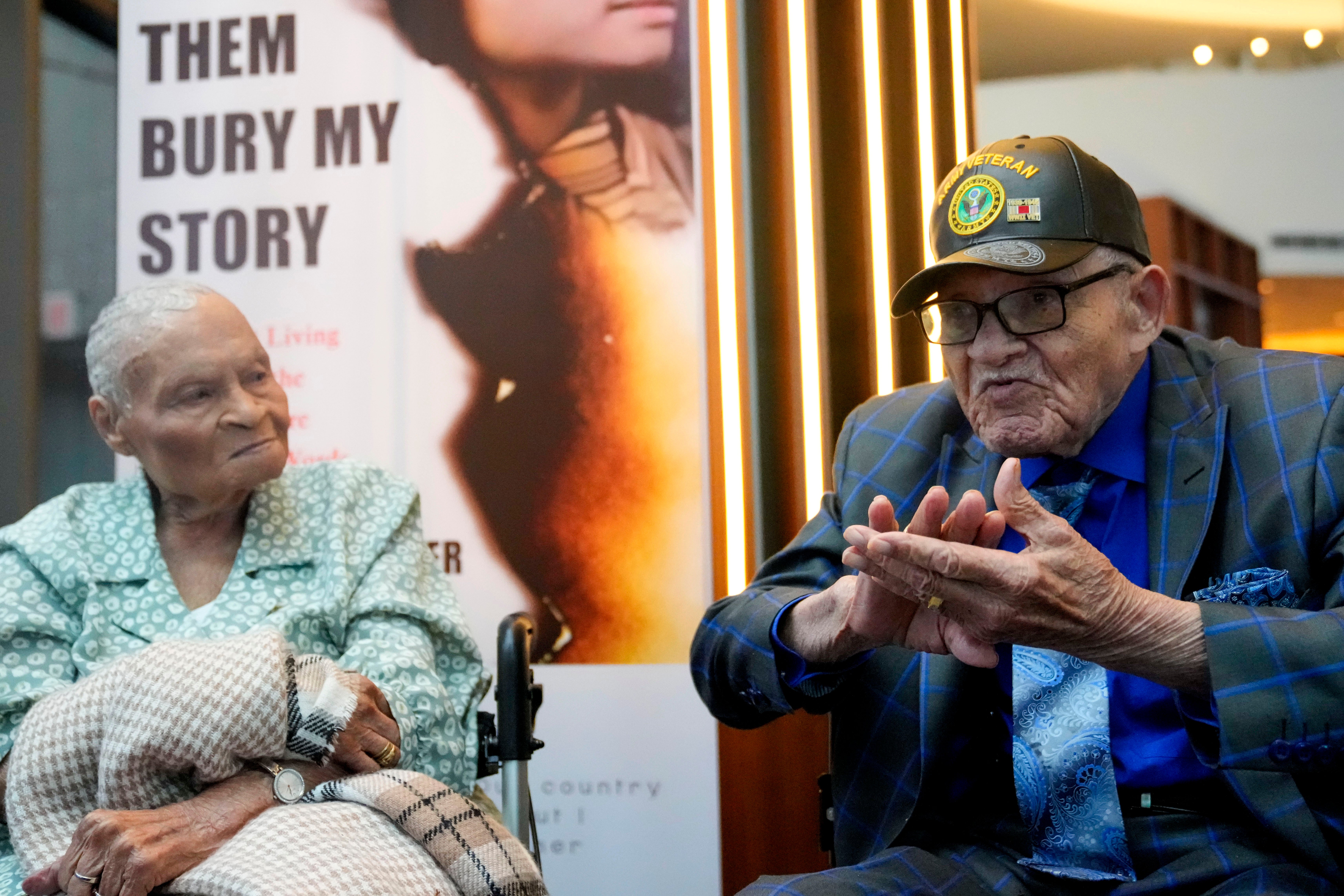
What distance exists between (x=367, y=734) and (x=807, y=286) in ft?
A: 5.30

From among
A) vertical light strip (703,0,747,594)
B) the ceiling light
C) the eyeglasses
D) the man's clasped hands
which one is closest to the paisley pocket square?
the man's clasped hands

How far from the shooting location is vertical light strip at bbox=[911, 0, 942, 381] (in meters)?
2.93

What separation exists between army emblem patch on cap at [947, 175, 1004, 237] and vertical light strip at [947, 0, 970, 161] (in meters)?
1.33

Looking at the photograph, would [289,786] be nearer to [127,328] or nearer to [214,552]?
[214,552]

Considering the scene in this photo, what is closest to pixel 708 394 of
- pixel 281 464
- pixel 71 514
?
pixel 281 464

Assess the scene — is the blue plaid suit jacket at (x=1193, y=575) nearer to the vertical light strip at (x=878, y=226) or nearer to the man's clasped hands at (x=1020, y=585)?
the man's clasped hands at (x=1020, y=585)

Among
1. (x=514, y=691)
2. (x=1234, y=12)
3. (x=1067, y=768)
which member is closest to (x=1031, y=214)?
(x=1067, y=768)

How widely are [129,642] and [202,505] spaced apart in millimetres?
284

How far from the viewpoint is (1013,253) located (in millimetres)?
1636

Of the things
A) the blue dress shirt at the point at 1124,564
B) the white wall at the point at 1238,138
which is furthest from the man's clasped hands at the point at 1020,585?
the white wall at the point at 1238,138

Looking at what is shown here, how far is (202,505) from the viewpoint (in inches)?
86.4

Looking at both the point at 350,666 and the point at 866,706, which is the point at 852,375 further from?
the point at 350,666

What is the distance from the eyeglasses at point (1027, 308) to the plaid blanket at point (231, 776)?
3.26ft

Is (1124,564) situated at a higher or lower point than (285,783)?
higher
